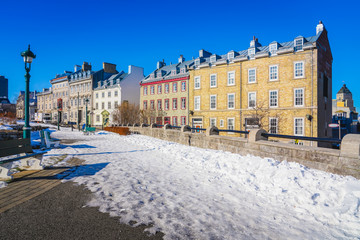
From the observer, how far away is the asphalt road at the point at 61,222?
9.69 feet

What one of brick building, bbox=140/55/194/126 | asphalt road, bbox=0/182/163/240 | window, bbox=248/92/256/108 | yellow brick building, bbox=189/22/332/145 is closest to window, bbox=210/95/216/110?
yellow brick building, bbox=189/22/332/145

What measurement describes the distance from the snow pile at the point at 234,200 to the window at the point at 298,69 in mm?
21280

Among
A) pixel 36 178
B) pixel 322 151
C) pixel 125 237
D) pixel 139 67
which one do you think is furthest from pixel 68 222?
pixel 139 67

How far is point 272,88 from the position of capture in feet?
83.8

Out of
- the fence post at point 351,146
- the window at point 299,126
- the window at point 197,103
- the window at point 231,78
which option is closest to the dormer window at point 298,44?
the window at point 231,78

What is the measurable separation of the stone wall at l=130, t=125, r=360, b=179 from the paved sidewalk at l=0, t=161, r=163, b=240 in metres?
4.66

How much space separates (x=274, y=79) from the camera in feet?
83.2

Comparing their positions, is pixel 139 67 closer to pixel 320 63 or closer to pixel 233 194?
pixel 320 63

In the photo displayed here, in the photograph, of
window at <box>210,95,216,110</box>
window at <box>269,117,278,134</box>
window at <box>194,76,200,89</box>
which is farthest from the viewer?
window at <box>194,76,200,89</box>

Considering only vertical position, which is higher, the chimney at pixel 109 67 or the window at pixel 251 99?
the chimney at pixel 109 67

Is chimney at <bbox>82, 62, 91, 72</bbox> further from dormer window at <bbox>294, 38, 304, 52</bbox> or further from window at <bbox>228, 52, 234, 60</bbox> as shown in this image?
dormer window at <bbox>294, 38, 304, 52</bbox>

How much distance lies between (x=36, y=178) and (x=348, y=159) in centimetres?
782

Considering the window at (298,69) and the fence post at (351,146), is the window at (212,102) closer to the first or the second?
the window at (298,69)

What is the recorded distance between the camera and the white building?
44.6 metres
